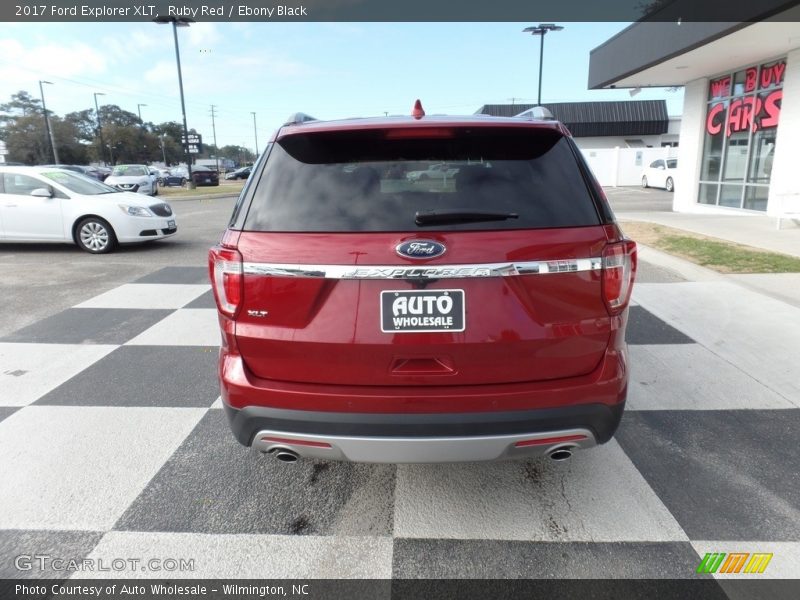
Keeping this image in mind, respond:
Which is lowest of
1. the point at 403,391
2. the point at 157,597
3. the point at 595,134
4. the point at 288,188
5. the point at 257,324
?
the point at 157,597

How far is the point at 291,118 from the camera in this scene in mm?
2730

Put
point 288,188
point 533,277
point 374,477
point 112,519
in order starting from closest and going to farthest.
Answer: point 533,277 → point 288,188 → point 112,519 → point 374,477

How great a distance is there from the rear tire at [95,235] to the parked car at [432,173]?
29.1 feet

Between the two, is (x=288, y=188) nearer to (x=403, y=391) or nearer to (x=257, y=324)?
(x=257, y=324)

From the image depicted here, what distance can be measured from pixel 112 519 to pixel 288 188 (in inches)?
70.6

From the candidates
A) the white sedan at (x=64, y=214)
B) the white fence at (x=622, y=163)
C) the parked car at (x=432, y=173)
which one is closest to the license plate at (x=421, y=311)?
the parked car at (x=432, y=173)

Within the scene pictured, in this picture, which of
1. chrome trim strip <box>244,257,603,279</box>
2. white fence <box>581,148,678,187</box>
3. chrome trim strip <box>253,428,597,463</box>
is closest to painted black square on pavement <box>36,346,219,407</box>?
chrome trim strip <box>253,428,597,463</box>

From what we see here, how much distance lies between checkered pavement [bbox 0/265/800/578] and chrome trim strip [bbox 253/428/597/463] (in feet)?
1.64

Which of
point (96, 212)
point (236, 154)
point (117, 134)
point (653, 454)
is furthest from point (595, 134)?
point (236, 154)

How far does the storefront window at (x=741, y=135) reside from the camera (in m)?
13.1

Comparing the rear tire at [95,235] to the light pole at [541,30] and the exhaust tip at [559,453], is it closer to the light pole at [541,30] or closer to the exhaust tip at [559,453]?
the exhaust tip at [559,453]

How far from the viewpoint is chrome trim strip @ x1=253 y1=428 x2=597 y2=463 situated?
2.16 m

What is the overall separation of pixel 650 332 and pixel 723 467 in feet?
8.07

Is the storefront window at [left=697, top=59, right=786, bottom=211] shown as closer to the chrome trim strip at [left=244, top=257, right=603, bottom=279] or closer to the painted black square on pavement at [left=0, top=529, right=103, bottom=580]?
the chrome trim strip at [left=244, top=257, right=603, bottom=279]
